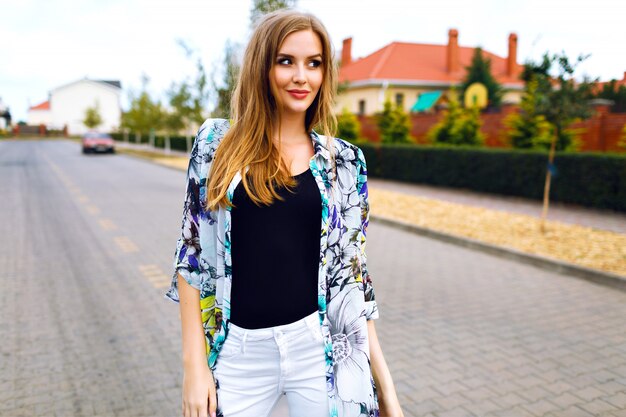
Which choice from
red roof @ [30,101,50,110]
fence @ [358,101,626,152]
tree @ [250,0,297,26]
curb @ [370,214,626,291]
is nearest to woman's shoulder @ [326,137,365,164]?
curb @ [370,214,626,291]

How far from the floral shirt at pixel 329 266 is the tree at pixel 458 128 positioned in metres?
16.3

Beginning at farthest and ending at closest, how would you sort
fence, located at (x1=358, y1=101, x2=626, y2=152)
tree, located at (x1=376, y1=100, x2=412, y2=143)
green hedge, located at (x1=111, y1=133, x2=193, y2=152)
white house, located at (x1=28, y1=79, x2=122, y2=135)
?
white house, located at (x1=28, y1=79, x2=122, y2=135) → green hedge, located at (x1=111, y1=133, x2=193, y2=152) → tree, located at (x1=376, y1=100, x2=412, y2=143) → fence, located at (x1=358, y1=101, x2=626, y2=152)

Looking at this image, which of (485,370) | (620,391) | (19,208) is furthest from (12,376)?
(19,208)

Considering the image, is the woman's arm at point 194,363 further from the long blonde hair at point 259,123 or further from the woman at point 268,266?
the long blonde hair at point 259,123

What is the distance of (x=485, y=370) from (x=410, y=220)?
21.6ft

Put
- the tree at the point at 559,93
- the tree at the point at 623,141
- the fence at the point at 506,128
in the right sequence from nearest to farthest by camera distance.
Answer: the tree at the point at 559,93 → the tree at the point at 623,141 → the fence at the point at 506,128

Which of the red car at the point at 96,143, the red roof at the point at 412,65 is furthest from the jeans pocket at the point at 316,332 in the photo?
the red car at the point at 96,143

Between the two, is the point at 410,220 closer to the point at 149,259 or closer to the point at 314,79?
the point at 149,259

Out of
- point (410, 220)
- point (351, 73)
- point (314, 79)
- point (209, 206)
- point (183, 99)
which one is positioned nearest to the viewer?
point (209, 206)

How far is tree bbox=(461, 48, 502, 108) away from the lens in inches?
1331

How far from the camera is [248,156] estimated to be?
1555mm

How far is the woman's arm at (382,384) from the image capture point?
165 cm

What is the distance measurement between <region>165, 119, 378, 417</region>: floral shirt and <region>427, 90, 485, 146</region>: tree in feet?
53.4

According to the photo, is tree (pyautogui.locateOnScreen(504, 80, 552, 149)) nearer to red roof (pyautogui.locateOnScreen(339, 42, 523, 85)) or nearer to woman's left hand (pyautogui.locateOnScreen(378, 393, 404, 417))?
woman's left hand (pyautogui.locateOnScreen(378, 393, 404, 417))
